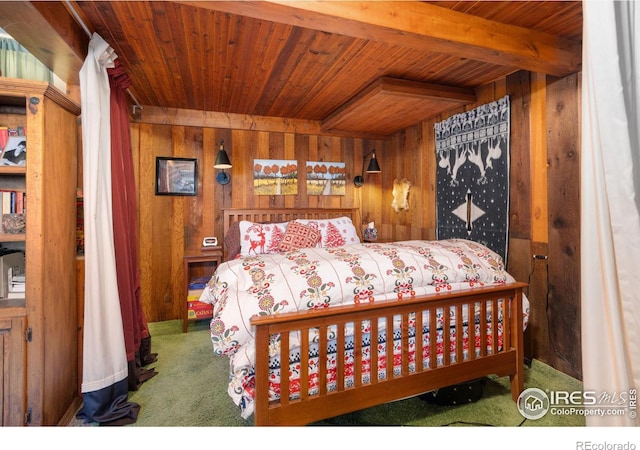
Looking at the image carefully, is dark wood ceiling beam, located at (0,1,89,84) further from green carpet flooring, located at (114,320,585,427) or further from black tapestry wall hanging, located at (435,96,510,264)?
black tapestry wall hanging, located at (435,96,510,264)

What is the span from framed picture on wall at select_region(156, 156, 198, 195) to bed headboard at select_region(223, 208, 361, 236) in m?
0.48

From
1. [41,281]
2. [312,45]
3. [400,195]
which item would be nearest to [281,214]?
[400,195]

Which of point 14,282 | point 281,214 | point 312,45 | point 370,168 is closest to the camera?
point 14,282

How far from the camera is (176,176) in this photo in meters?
3.26

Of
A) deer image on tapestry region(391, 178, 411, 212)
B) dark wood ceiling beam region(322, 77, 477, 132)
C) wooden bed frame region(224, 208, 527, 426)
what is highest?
dark wood ceiling beam region(322, 77, 477, 132)

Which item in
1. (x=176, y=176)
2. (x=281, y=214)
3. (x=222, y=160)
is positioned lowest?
(x=281, y=214)

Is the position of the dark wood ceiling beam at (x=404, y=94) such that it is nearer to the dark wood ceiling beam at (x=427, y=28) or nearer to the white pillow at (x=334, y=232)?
the dark wood ceiling beam at (x=427, y=28)

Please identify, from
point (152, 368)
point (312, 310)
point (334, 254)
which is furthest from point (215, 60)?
point (152, 368)

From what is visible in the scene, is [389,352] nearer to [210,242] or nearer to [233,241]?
[233,241]

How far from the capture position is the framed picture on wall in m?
3.21

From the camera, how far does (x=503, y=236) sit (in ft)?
8.14

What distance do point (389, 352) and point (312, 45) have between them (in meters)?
2.00

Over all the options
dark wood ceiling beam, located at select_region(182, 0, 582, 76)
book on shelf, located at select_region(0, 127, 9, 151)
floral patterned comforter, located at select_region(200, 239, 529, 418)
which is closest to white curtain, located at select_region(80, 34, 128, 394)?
book on shelf, located at select_region(0, 127, 9, 151)

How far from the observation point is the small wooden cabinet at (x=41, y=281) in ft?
4.59
